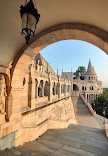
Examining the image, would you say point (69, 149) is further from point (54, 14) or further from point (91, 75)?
point (91, 75)

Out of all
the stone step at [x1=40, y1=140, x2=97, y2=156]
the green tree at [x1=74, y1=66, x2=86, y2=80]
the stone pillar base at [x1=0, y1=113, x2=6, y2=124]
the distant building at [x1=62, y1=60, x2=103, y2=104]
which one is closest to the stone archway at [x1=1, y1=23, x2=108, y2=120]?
the stone pillar base at [x1=0, y1=113, x2=6, y2=124]

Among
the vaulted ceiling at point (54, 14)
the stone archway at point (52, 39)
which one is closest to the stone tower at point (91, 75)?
the stone archway at point (52, 39)

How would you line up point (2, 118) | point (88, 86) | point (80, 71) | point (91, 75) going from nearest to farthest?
point (2, 118) < point (88, 86) < point (91, 75) < point (80, 71)

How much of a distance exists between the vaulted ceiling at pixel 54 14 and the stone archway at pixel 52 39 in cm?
14

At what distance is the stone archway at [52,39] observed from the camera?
2664 millimetres

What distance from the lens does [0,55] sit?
128 inches

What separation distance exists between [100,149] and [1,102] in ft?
14.9

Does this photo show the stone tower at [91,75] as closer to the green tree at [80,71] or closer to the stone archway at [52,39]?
the green tree at [80,71]

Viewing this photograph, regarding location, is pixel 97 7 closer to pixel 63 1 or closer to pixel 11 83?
pixel 63 1

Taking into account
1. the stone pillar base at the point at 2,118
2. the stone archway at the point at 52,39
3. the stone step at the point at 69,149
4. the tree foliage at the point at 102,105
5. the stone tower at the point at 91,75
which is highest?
the stone tower at the point at 91,75

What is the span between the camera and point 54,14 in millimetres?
2578

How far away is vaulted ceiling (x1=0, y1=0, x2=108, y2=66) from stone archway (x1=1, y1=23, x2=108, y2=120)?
14 centimetres

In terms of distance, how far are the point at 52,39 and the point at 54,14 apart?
3.27 feet

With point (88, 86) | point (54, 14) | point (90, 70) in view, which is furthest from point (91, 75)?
point (54, 14)
